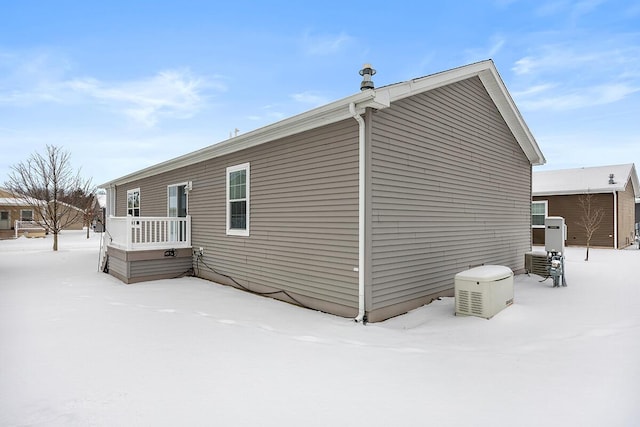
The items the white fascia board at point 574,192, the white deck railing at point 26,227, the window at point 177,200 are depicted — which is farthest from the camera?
the white deck railing at point 26,227

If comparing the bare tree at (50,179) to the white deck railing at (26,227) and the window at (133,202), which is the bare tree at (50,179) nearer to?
the white deck railing at (26,227)

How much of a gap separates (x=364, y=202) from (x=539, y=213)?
55.8 ft

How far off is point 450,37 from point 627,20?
4530 millimetres

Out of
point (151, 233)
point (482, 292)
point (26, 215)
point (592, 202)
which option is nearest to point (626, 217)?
point (592, 202)

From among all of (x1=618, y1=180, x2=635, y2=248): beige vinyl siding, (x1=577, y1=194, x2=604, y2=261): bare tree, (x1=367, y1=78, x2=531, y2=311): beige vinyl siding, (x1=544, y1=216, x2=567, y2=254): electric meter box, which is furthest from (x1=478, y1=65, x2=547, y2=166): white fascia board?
(x1=618, y1=180, x2=635, y2=248): beige vinyl siding

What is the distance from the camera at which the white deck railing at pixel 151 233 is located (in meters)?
8.94

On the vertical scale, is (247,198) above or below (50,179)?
below

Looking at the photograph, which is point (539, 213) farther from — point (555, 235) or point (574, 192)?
point (555, 235)

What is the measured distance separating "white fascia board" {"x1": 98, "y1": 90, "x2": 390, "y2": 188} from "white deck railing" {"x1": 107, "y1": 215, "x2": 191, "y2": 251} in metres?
1.74

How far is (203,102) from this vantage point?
15.3 m

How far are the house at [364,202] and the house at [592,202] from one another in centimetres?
936

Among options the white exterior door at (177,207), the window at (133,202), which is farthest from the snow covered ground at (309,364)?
the window at (133,202)

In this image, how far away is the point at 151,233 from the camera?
976 centimetres

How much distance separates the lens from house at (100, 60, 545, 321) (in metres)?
5.45
